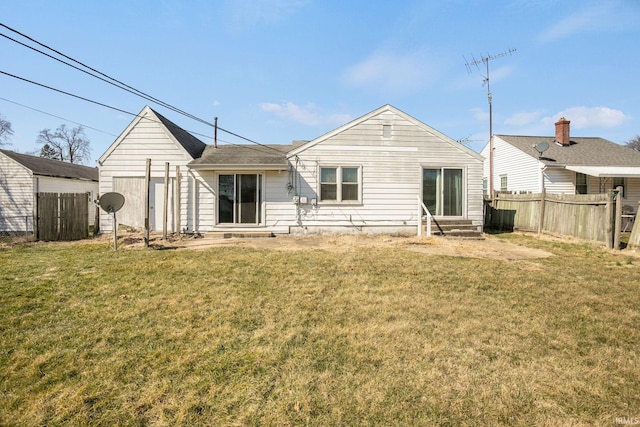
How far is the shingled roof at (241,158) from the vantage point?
10797 mm

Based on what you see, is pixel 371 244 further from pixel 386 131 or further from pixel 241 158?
pixel 241 158

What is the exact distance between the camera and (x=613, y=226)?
909 cm

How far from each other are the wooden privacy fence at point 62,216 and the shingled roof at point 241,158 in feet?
14.0

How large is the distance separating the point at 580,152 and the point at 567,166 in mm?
3133

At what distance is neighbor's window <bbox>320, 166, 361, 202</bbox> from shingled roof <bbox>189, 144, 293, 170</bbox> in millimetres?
1714

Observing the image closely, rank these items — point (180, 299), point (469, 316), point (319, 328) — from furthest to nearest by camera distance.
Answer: point (180, 299) < point (469, 316) < point (319, 328)

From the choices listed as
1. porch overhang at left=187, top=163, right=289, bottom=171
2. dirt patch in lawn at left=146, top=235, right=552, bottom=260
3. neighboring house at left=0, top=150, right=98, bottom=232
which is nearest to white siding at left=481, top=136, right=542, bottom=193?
dirt patch in lawn at left=146, top=235, right=552, bottom=260

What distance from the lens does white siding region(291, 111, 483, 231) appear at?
11484 millimetres

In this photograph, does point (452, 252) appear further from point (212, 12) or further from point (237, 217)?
point (212, 12)

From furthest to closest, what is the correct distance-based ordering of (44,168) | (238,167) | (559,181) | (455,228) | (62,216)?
(44,168) < (559,181) < (455,228) < (238,167) < (62,216)

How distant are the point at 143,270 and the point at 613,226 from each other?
13032 millimetres

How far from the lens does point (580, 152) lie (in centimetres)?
1836

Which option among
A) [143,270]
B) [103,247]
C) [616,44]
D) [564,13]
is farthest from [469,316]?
[616,44]

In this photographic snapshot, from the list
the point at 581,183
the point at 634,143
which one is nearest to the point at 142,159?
the point at 581,183
